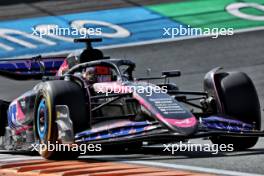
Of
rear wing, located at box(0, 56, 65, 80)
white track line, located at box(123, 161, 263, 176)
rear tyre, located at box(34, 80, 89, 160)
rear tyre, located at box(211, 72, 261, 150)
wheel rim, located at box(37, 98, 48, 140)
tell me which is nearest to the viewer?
white track line, located at box(123, 161, 263, 176)

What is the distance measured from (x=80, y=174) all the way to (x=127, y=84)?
2.50m

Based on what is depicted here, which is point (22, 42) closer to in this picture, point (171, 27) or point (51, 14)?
point (51, 14)

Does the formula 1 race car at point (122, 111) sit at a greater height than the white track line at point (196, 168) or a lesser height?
greater

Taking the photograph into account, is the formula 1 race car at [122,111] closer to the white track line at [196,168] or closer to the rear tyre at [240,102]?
the rear tyre at [240,102]

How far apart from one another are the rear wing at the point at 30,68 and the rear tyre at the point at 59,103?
2.34m

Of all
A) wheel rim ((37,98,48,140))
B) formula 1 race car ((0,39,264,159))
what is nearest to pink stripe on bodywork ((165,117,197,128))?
formula 1 race car ((0,39,264,159))

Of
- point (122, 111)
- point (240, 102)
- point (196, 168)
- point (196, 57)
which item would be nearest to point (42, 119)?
point (122, 111)

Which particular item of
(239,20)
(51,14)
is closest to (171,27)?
(239,20)

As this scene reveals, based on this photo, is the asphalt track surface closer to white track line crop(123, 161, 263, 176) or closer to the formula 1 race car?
the formula 1 race car

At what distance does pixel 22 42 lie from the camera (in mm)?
22781

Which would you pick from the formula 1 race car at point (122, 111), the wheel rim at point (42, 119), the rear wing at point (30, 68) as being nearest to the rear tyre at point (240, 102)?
the formula 1 race car at point (122, 111)

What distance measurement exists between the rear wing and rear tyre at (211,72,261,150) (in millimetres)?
2930

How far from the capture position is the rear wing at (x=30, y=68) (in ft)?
40.8

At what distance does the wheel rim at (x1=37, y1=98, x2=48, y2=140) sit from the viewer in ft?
33.0
